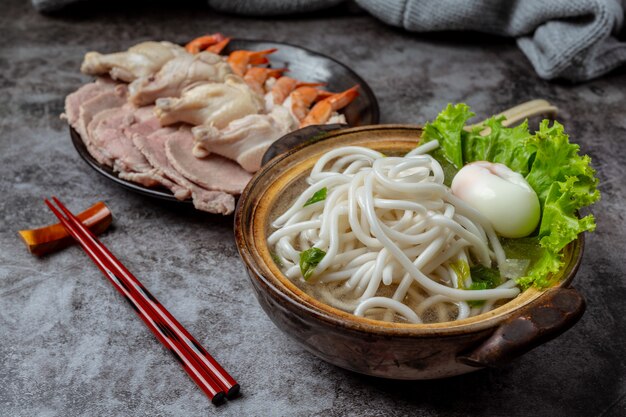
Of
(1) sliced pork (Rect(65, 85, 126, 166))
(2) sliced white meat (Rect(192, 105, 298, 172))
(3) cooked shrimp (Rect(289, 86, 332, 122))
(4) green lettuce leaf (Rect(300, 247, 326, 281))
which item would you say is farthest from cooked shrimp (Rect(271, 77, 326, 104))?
(4) green lettuce leaf (Rect(300, 247, 326, 281))

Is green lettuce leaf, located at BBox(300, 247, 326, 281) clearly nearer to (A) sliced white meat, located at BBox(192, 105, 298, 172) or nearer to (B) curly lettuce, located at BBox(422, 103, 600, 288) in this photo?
(B) curly lettuce, located at BBox(422, 103, 600, 288)

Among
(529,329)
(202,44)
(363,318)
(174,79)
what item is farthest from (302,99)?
(529,329)

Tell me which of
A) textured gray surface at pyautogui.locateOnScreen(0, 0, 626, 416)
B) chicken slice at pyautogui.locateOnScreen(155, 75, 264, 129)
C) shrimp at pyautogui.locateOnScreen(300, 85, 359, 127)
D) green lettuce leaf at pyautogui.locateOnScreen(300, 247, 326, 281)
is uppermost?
green lettuce leaf at pyautogui.locateOnScreen(300, 247, 326, 281)

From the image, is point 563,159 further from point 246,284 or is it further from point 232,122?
point 232,122

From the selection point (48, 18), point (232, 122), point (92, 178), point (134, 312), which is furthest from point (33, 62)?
point (134, 312)

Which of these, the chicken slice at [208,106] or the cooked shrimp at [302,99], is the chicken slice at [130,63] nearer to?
the chicken slice at [208,106]

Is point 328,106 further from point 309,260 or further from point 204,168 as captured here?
point 309,260
